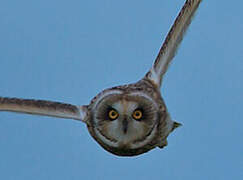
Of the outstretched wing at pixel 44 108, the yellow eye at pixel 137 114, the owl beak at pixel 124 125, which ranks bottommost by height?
the owl beak at pixel 124 125

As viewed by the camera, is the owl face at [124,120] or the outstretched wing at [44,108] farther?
the outstretched wing at [44,108]

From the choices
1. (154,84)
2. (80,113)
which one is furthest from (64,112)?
(154,84)

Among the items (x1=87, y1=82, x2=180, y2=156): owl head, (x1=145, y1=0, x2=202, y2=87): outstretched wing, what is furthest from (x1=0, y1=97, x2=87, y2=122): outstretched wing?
(x1=145, y1=0, x2=202, y2=87): outstretched wing

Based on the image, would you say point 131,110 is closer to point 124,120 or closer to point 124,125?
point 124,120

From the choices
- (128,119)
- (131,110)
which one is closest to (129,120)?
(128,119)

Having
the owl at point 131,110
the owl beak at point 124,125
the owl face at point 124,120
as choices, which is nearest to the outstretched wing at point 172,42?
the owl at point 131,110

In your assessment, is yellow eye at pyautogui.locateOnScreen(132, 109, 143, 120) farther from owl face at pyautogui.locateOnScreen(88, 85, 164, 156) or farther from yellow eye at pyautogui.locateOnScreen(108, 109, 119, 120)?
yellow eye at pyautogui.locateOnScreen(108, 109, 119, 120)

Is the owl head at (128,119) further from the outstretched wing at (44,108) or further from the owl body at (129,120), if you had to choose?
the outstretched wing at (44,108)
